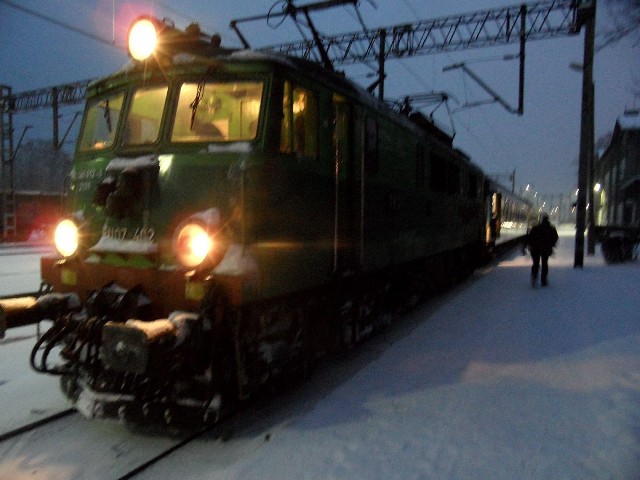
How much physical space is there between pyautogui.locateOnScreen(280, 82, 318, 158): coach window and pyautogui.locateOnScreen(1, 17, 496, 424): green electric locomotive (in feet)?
0.06

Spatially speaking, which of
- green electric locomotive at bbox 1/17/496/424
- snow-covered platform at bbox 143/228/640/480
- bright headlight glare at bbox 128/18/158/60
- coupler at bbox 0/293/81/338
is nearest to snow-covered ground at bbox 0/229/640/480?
snow-covered platform at bbox 143/228/640/480

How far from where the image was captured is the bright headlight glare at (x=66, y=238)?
520cm

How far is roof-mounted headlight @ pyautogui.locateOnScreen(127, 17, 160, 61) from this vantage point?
5.05m

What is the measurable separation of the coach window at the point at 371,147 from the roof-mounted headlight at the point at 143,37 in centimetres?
262

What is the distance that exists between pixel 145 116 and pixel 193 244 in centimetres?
171

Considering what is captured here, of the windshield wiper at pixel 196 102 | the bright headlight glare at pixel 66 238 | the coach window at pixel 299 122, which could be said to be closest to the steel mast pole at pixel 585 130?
the coach window at pixel 299 122

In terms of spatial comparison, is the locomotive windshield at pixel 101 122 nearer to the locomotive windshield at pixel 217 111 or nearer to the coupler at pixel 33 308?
the locomotive windshield at pixel 217 111

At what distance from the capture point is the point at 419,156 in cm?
872

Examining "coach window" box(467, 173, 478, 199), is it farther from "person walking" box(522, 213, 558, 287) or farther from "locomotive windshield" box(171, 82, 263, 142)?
"locomotive windshield" box(171, 82, 263, 142)

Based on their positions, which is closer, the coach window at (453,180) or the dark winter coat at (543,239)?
the coach window at (453,180)

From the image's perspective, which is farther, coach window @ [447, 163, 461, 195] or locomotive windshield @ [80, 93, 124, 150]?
coach window @ [447, 163, 461, 195]

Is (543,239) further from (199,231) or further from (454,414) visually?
(199,231)

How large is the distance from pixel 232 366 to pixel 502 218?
1840 centimetres

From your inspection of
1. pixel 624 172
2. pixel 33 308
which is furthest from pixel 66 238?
pixel 624 172
